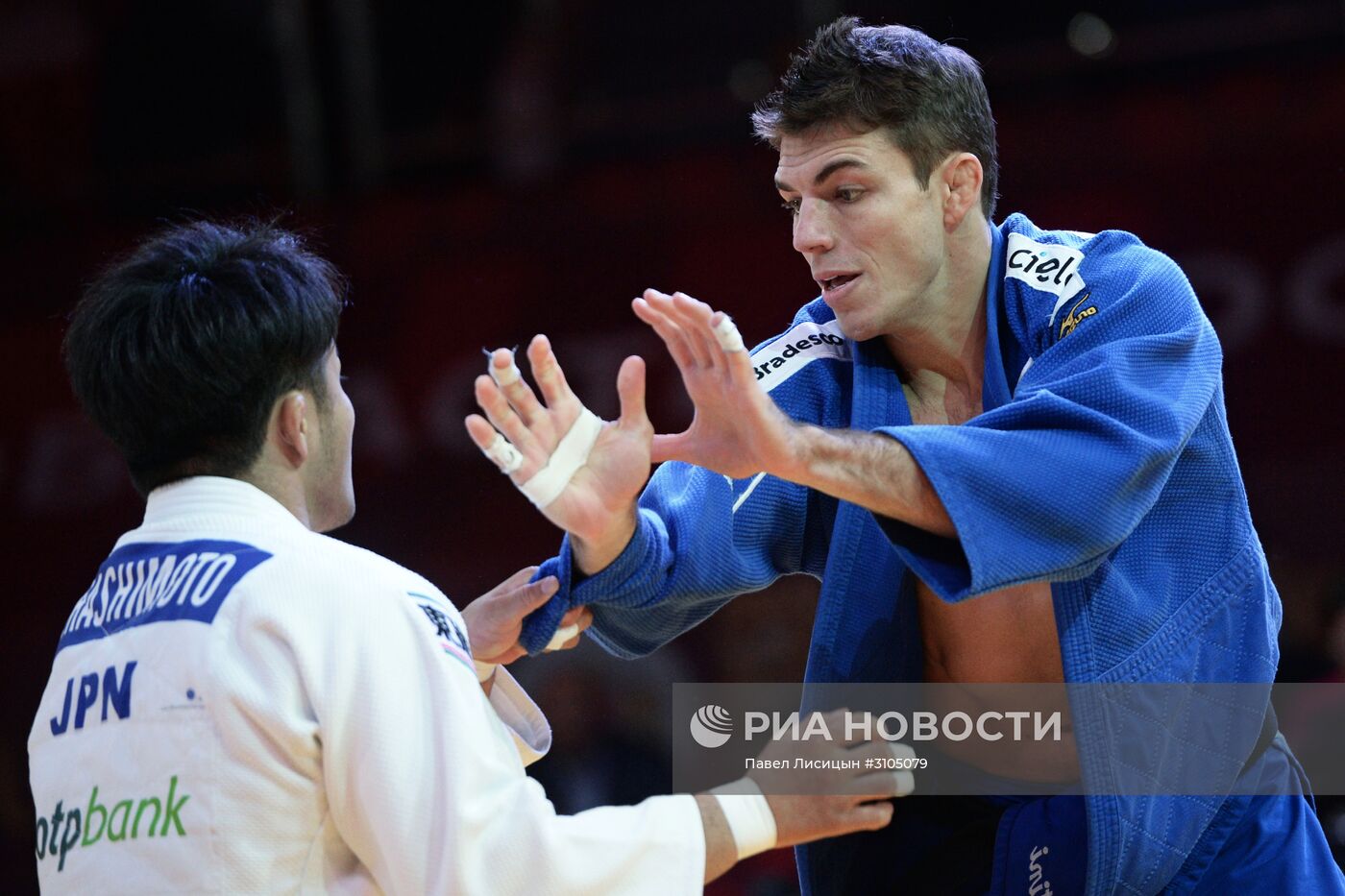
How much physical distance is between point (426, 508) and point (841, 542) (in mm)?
3232

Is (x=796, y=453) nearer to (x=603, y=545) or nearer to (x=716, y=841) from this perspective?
(x=603, y=545)

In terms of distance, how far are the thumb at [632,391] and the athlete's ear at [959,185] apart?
877mm

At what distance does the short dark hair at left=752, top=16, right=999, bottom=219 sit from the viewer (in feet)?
9.12

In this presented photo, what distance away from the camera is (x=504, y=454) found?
2.25 metres

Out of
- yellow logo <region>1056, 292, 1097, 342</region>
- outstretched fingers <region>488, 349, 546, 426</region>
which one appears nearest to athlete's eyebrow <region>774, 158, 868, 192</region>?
yellow logo <region>1056, 292, 1097, 342</region>

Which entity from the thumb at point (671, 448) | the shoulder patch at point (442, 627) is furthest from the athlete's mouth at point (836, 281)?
the shoulder patch at point (442, 627)

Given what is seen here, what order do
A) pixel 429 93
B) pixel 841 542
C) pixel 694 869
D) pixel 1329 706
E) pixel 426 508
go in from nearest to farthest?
1. pixel 694 869
2. pixel 841 542
3. pixel 1329 706
4. pixel 426 508
5. pixel 429 93

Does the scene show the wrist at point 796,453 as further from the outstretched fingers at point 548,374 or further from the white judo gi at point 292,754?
the white judo gi at point 292,754

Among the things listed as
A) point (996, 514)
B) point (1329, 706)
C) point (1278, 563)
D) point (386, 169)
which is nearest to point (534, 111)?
point (386, 169)

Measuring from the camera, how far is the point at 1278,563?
4730 mm

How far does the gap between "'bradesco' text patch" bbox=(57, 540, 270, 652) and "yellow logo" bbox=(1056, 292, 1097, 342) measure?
53.6 inches

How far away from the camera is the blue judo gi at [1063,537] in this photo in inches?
87.6

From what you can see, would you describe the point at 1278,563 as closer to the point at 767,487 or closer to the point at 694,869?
the point at 767,487

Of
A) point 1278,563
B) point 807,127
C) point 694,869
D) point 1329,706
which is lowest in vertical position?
point 1329,706
